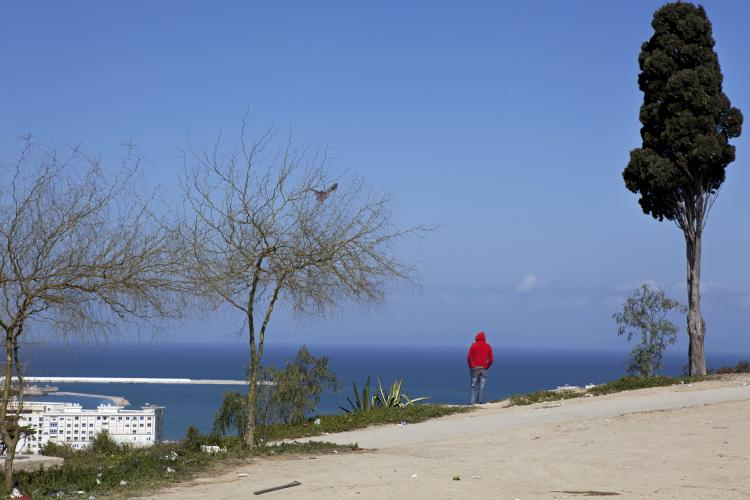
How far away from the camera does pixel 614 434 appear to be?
14086 millimetres

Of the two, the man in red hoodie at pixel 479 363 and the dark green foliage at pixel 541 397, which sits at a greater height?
the man in red hoodie at pixel 479 363

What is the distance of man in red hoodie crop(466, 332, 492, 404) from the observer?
20.8 m

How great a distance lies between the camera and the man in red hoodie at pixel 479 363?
68.2ft

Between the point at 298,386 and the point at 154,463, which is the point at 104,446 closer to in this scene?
the point at 298,386

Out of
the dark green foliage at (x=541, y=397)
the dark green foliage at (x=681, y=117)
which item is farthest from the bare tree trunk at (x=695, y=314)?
the dark green foliage at (x=541, y=397)

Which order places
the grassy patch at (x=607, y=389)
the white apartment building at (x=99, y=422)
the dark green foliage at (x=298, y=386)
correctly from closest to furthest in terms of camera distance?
the grassy patch at (x=607, y=389), the dark green foliage at (x=298, y=386), the white apartment building at (x=99, y=422)

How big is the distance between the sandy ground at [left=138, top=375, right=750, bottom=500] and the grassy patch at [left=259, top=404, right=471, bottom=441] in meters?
0.67

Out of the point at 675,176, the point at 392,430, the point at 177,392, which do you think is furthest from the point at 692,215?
the point at 177,392

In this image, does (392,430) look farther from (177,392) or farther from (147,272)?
(177,392)

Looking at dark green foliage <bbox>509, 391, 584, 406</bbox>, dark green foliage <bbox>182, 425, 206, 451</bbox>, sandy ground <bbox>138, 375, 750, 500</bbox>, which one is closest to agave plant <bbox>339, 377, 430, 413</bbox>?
dark green foliage <bbox>509, 391, 584, 406</bbox>

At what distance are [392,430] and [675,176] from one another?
1309 cm

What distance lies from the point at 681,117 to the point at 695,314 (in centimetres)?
587

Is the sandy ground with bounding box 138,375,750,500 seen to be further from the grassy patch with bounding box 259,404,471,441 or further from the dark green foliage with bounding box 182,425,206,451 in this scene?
the dark green foliage with bounding box 182,425,206,451

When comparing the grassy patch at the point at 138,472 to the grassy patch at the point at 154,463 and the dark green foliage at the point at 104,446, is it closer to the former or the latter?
the grassy patch at the point at 154,463
